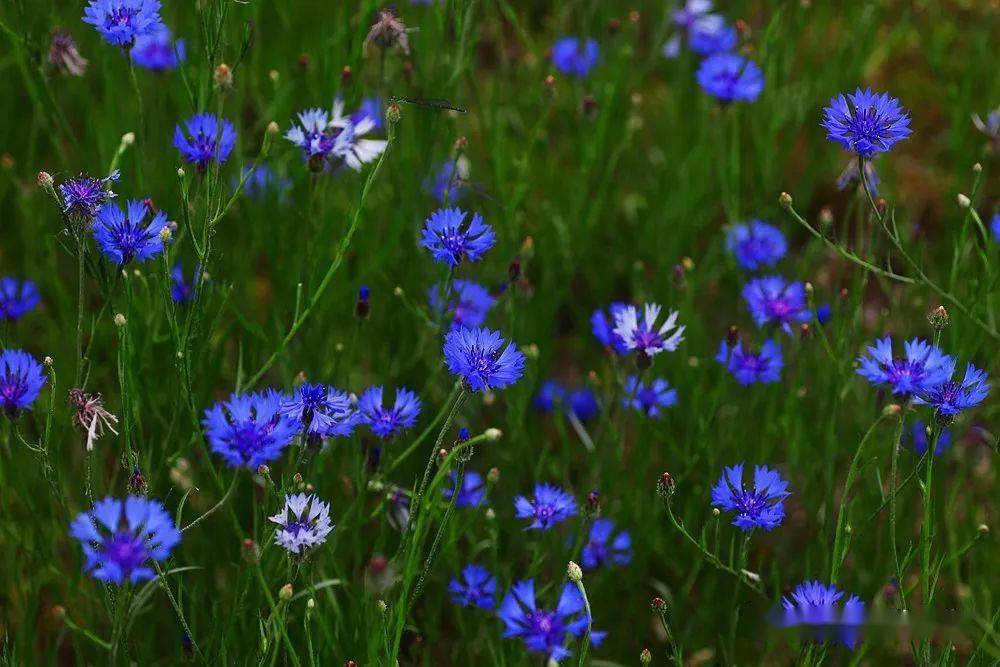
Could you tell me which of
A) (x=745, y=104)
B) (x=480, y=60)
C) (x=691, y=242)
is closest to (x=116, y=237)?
(x=691, y=242)

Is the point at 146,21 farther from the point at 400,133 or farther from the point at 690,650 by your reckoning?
the point at 690,650

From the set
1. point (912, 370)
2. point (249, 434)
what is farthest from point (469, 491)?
point (912, 370)

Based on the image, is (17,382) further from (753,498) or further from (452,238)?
(753,498)

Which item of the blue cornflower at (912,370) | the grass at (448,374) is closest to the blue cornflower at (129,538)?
the grass at (448,374)

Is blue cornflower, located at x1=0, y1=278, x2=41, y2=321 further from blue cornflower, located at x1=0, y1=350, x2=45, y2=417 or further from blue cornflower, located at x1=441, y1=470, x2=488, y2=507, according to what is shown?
blue cornflower, located at x1=441, y1=470, x2=488, y2=507

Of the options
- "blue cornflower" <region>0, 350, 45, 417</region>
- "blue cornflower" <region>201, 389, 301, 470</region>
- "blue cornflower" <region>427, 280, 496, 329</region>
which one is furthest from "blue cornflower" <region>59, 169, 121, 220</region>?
"blue cornflower" <region>427, 280, 496, 329</region>

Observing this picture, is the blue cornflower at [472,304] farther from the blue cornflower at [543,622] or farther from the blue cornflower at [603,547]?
the blue cornflower at [543,622]
